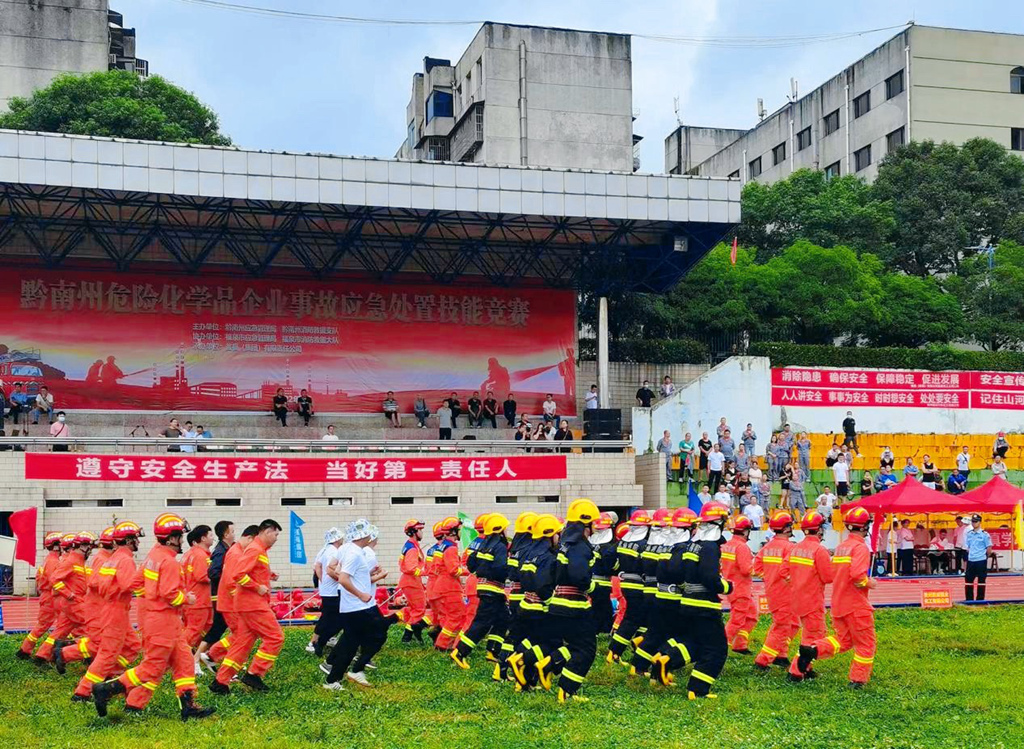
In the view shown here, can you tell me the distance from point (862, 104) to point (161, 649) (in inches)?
1971

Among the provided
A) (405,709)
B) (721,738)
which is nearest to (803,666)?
(721,738)

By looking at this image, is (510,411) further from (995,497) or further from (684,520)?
(684,520)

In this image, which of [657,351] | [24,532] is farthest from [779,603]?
[657,351]

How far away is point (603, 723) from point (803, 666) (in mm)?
3386

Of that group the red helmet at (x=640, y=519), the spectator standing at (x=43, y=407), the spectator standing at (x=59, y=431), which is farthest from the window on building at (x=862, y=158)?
the red helmet at (x=640, y=519)

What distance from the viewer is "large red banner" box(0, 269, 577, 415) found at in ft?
111

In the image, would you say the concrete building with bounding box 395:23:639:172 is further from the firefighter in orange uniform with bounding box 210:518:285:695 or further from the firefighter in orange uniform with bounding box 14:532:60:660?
the firefighter in orange uniform with bounding box 210:518:285:695

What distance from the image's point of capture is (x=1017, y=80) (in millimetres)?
55156

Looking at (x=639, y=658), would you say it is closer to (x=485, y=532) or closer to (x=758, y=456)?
(x=485, y=532)

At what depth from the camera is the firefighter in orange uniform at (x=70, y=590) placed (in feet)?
52.2

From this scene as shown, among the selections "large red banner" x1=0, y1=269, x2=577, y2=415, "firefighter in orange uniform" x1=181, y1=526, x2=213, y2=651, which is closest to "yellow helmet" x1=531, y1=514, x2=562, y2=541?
"firefighter in orange uniform" x1=181, y1=526, x2=213, y2=651

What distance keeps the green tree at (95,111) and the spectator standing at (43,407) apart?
53.8 ft

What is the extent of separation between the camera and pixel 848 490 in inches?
1247

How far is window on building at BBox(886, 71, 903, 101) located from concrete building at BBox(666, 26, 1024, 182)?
41 mm
